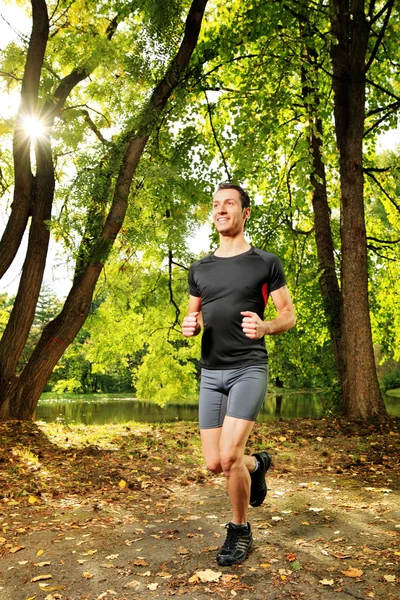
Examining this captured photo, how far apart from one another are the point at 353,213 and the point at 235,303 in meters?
7.42

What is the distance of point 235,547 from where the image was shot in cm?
411

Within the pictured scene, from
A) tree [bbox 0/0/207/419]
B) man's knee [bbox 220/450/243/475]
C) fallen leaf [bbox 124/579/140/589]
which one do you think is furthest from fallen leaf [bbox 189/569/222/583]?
tree [bbox 0/0/207/419]

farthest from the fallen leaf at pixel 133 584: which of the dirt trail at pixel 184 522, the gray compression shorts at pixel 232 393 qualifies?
the gray compression shorts at pixel 232 393

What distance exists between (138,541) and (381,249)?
1303cm

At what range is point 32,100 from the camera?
34.6 ft

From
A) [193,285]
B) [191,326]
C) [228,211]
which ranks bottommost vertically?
[191,326]

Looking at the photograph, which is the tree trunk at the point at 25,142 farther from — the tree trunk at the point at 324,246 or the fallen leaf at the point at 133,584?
the fallen leaf at the point at 133,584

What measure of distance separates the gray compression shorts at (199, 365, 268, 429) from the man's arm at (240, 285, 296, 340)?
0.97ft

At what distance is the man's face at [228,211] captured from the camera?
4215mm

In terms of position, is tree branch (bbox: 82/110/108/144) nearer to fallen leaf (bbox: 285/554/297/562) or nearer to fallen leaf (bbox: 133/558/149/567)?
fallen leaf (bbox: 133/558/149/567)

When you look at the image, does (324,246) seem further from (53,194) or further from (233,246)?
(233,246)

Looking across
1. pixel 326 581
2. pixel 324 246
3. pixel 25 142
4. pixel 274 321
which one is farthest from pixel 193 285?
pixel 324 246

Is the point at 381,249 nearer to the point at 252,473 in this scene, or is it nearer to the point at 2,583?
the point at 252,473

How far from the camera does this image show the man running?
395cm
